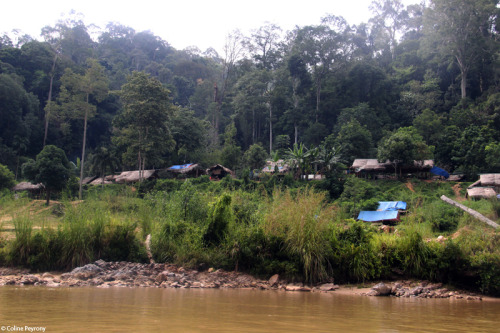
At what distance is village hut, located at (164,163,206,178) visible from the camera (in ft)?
131

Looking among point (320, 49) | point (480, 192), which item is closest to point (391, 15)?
point (320, 49)

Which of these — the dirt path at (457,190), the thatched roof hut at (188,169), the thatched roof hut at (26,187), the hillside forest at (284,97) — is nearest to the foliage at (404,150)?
the hillside forest at (284,97)

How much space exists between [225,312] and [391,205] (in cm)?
1950

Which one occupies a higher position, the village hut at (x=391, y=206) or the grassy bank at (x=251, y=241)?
the grassy bank at (x=251, y=241)

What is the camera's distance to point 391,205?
78.7 feet

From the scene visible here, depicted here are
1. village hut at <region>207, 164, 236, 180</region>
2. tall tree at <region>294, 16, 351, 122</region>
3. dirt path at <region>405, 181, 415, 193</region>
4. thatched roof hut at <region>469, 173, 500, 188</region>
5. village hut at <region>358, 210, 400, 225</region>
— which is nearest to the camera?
village hut at <region>358, 210, 400, 225</region>

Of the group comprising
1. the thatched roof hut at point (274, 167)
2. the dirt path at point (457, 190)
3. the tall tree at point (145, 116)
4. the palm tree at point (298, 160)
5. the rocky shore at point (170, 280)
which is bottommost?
the rocky shore at point (170, 280)

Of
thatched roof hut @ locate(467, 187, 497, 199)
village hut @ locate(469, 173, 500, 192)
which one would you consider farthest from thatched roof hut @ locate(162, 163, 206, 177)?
village hut @ locate(469, 173, 500, 192)

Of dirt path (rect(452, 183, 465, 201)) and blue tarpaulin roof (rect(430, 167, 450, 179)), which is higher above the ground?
blue tarpaulin roof (rect(430, 167, 450, 179))

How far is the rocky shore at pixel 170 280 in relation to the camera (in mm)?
9750

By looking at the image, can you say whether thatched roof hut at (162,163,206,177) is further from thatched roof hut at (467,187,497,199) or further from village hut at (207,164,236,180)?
thatched roof hut at (467,187,497,199)

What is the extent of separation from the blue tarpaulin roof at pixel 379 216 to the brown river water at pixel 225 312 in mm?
13649

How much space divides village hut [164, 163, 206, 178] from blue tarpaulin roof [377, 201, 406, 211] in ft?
69.9

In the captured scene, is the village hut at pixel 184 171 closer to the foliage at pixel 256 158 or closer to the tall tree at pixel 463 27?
the foliage at pixel 256 158
